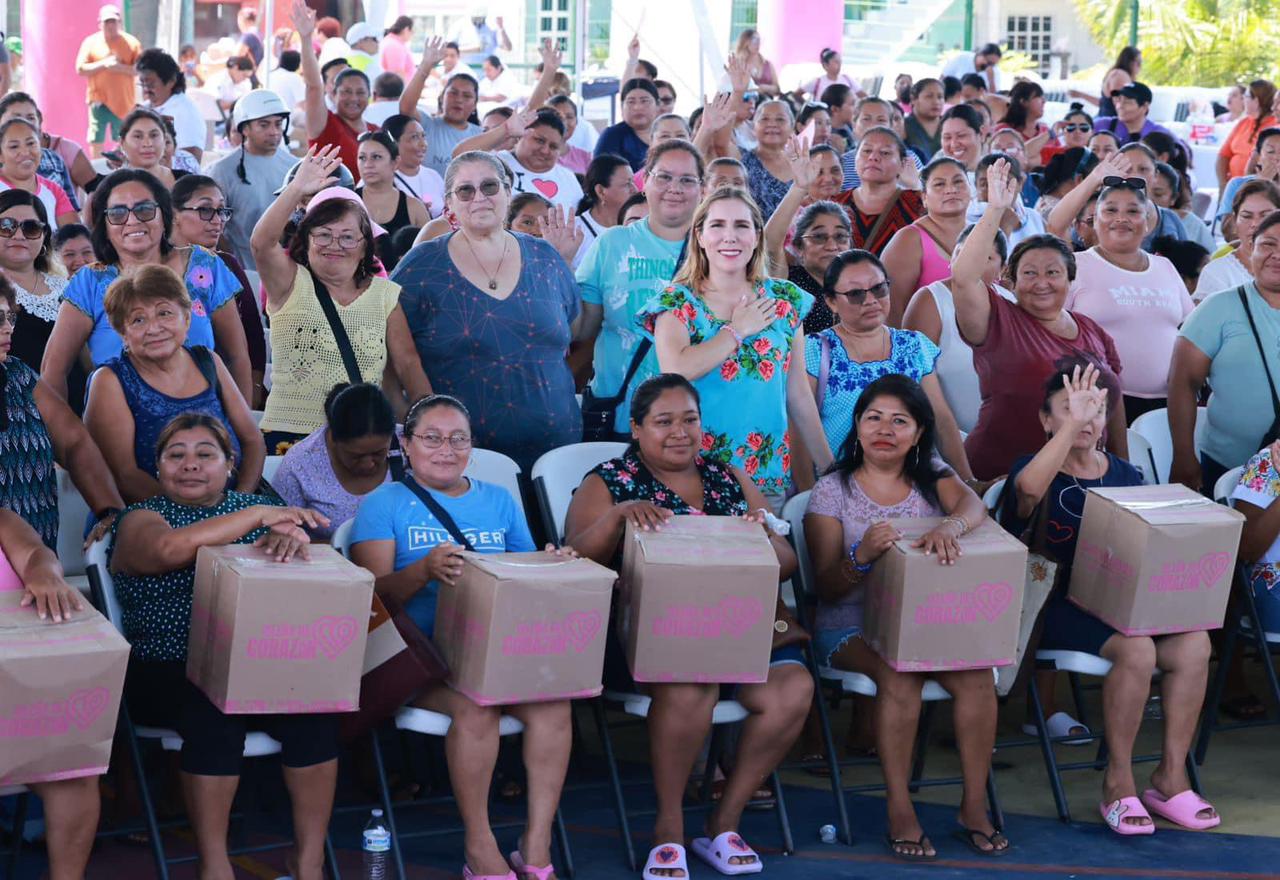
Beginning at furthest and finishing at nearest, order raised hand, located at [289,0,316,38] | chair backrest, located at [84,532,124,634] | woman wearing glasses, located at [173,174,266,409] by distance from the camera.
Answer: raised hand, located at [289,0,316,38] → woman wearing glasses, located at [173,174,266,409] → chair backrest, located at [84,532,124,634]

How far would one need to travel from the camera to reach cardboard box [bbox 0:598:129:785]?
335 cm

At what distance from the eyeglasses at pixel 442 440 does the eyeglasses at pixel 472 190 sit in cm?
96

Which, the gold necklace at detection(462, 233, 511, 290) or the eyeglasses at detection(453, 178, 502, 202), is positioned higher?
the eyeglasses at detection(453, 178, 502, 202)

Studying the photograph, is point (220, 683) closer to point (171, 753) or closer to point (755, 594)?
point (171, 753)

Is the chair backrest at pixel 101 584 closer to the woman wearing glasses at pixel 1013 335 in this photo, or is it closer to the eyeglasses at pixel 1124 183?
the woman wearing glasses at pixel 1013 335

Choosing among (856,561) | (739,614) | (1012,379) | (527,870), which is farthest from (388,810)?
(1012,379)

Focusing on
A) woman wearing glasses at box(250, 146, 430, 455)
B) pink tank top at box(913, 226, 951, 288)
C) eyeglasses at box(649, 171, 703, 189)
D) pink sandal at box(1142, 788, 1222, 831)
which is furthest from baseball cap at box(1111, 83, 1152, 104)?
woman wearing glasses at box(250, 146, 430, 455)

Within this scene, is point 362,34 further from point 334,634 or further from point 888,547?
point 334,634

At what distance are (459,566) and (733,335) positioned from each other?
1.07 m

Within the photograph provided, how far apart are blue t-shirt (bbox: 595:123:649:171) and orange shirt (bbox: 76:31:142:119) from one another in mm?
3913

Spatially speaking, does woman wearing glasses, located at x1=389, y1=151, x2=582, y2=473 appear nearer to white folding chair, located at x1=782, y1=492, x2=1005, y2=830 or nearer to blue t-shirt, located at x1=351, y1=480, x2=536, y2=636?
blue t-shirt, located at x1=351, y1=480, x2=536, y2=636

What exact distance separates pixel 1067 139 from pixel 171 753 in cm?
741

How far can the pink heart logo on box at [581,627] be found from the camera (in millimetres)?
3877

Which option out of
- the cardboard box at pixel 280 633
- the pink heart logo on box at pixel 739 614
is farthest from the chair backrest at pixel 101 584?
the pink heart logo on box at pixel 739 614
